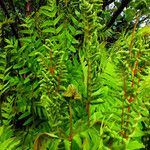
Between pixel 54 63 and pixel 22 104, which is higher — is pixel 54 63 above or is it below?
above

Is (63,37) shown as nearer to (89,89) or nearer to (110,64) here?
(110,64)

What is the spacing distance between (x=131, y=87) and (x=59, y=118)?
0.85ft

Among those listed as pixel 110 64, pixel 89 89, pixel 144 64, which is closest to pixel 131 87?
pixel 144 64

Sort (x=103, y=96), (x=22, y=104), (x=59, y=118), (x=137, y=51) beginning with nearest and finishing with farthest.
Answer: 1. (x=137, y=51)
2. (x=59, y=118)
3. (x=103, y=96)
4. (x=22, y=104)

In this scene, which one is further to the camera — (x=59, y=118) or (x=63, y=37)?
(x=63, y=37)

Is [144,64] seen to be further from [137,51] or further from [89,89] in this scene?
[89,89]

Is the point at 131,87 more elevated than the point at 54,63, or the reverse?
the point at 54,63

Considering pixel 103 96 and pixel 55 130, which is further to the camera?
pixel 103 96

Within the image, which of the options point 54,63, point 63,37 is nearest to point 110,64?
point 63,37

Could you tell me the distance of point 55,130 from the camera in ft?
4.11

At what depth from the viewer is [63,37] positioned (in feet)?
5.75

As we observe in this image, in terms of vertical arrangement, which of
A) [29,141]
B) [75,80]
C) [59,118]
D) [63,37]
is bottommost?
[29,141]

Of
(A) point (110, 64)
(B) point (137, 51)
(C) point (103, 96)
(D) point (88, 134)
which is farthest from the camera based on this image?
(A) point (110, 64)

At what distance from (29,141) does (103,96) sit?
0.37 meters
